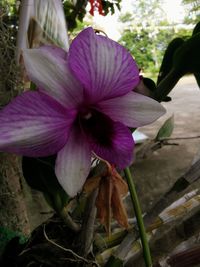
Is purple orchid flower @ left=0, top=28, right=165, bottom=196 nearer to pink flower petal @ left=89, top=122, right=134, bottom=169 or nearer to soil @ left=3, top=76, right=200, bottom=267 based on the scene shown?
pink flower petal @ left=89, top=122, right=134, bottom=169

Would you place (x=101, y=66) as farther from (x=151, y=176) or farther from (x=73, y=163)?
(x=151, y=176)

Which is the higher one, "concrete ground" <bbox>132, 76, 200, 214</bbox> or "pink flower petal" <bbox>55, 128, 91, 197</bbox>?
"pink flower petal" <bbox>55, 128, 91, 197</bbox>

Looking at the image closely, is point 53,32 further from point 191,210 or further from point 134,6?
point 134,6

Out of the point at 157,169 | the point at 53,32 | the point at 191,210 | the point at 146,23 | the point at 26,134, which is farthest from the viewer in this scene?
the point at 146,23

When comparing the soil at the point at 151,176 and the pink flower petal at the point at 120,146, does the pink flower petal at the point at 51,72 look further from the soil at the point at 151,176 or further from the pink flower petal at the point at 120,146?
the soil at the point at 151,176

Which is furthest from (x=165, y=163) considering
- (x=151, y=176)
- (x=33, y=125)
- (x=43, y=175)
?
(x=33, y=125)

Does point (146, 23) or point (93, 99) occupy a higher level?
point (93, 99)

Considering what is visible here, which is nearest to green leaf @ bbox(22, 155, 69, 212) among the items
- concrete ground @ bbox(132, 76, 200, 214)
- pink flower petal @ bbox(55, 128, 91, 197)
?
pink flower petal @ bbox(55, 128, 91, 197)

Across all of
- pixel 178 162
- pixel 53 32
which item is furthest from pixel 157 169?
pixel 53 32
